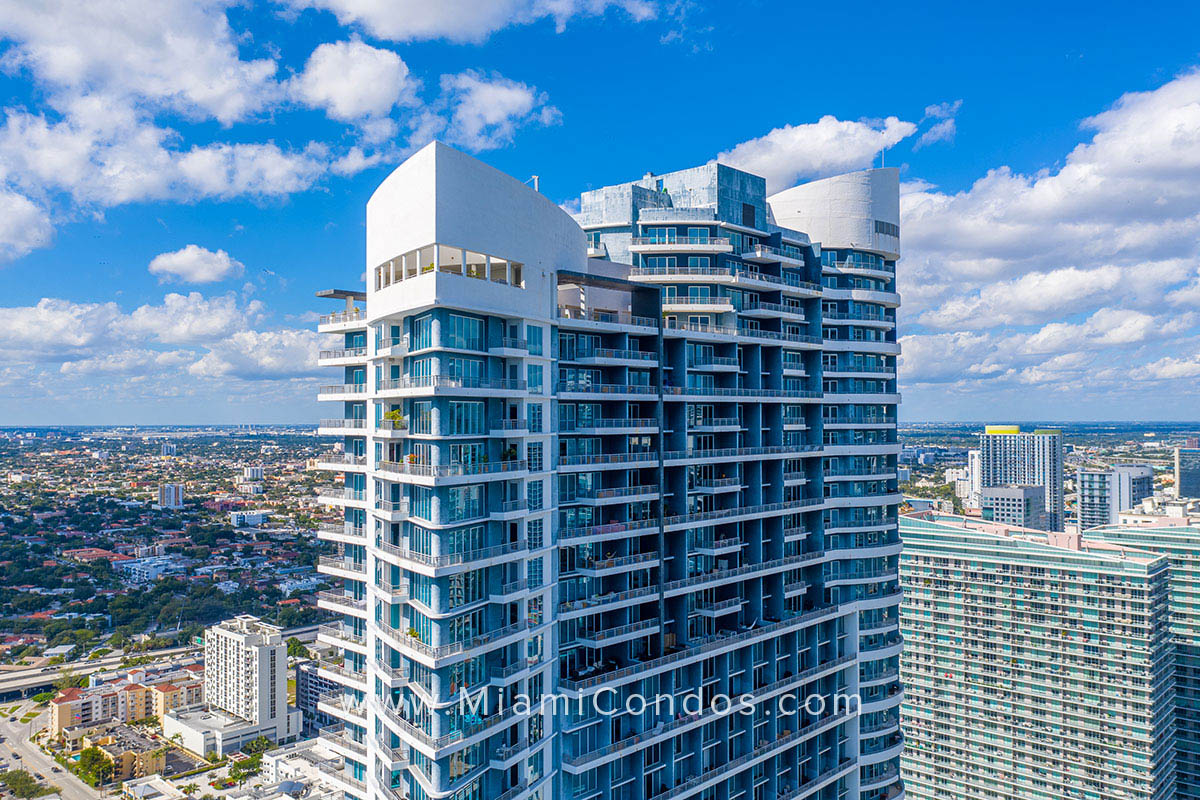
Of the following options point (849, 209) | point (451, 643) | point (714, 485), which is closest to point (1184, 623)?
point (849, 209)

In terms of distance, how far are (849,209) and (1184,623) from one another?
7963cm

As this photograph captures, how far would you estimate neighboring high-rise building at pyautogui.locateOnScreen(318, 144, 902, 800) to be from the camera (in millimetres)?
40500

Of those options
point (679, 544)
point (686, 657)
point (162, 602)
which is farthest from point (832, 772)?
point (162, 602)

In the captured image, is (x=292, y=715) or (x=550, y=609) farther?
(x=292, y=715)

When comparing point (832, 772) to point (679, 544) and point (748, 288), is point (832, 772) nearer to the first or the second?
point (679, 544)

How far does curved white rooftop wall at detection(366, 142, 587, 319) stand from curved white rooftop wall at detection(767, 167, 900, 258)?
26508 mm

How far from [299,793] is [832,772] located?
4873cm

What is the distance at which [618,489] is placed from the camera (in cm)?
4941

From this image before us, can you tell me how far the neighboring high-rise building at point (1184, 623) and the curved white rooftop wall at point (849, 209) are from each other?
69.4 metres

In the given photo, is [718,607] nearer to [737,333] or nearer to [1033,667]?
[737,333]

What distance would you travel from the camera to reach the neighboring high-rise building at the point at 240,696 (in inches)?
5517

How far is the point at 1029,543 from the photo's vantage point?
324 ft

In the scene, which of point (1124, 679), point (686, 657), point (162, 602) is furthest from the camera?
point (162, 602)

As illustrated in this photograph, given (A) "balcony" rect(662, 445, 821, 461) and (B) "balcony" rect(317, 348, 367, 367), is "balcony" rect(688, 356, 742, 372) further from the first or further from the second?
(B) "balcony" rect(317, 348, 367, 367)
